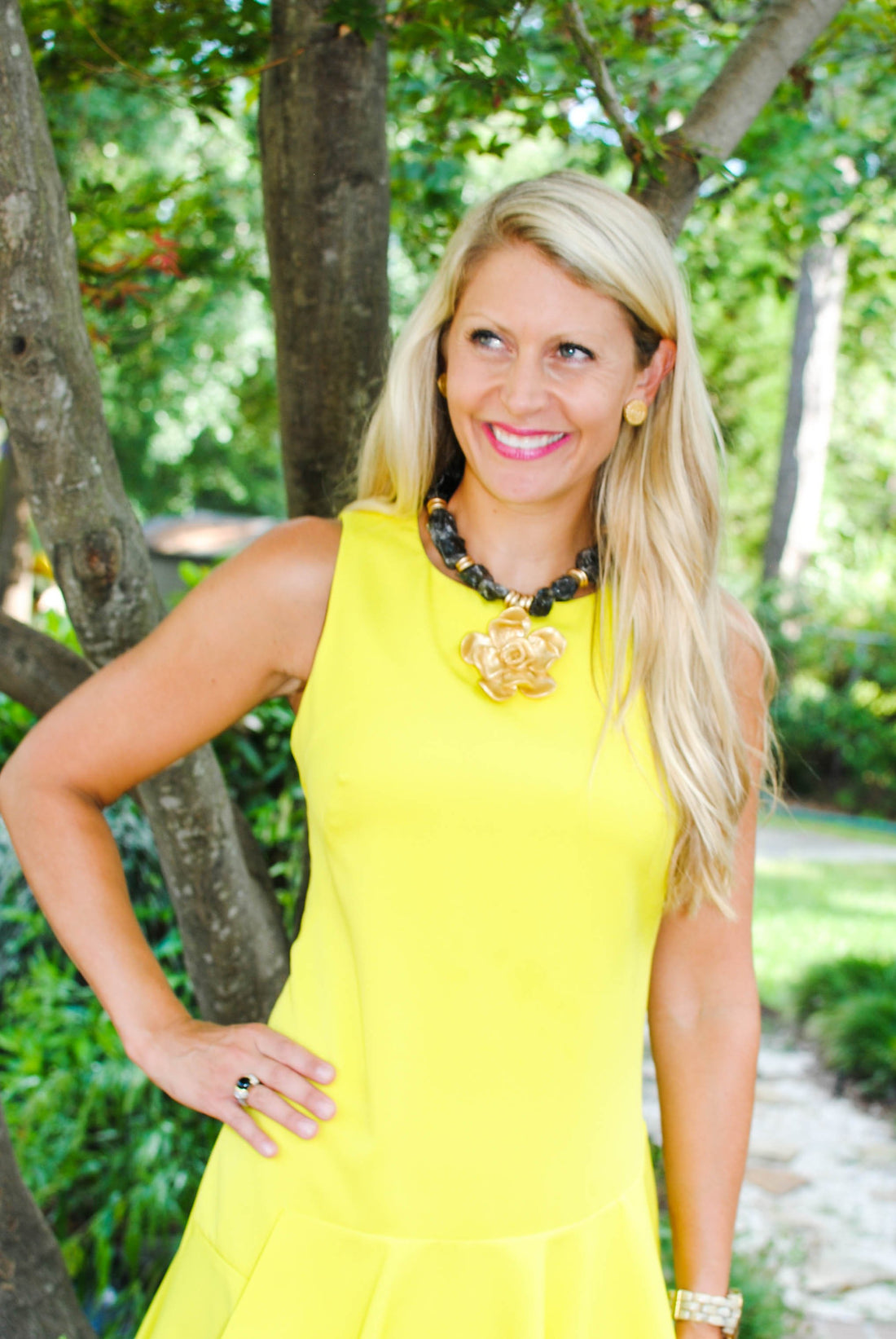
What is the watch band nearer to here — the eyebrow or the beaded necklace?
the beaded necklace

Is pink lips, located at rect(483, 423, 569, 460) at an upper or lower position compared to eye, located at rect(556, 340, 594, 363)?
lower

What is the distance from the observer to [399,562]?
1.70 metres

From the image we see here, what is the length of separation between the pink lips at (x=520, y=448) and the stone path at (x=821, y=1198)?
2.70 metres

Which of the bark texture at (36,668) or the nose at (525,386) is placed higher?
the nose at (525,386)

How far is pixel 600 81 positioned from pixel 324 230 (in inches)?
21.1

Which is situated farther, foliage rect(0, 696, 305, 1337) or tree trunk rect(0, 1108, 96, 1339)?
foliage rect(0, 696, 305, 1337)

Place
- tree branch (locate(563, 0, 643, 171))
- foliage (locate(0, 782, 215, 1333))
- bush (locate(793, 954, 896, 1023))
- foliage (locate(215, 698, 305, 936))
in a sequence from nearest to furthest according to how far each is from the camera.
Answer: tree branch (locate(563, 0, 643, 171)) < foliage (locate(0, 782, 215, 1333)) < foliage (locate(215, 698, 305, 936)) < bush (locate(793, 954, 896, 1023))

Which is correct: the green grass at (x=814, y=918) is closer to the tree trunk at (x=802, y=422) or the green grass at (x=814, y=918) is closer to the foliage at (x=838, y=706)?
the foliage at (x=838, y=706)

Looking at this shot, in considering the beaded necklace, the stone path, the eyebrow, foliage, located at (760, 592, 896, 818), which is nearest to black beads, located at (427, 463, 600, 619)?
the beaded necklace

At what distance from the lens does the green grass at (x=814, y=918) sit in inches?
247

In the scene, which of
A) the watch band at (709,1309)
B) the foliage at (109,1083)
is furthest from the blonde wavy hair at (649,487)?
the foliage at (109,1083)

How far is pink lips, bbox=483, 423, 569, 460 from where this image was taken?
1680 mm

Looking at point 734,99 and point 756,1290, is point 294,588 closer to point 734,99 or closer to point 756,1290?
point 734,99

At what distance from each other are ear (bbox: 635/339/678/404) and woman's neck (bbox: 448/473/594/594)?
0.61ft
